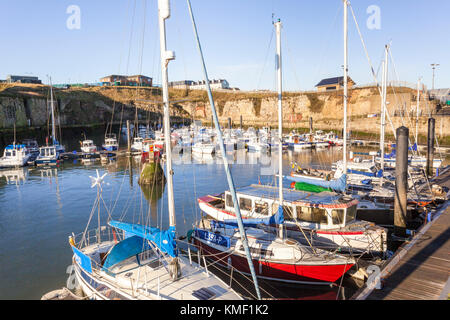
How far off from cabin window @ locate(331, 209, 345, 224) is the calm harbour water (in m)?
3.06

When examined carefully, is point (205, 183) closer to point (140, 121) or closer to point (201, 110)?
point (140, 121)

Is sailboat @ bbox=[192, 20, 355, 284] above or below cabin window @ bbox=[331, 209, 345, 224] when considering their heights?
below

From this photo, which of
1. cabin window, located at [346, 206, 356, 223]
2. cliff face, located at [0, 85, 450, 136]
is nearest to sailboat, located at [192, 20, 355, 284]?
cabin window, located at [346, 206, 356, 223]

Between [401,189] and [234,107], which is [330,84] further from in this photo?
[401,189]

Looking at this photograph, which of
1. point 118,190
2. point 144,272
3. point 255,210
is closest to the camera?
point 144,272

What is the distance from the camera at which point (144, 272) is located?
10969mm

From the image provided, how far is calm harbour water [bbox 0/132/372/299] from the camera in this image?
1526 centimetres

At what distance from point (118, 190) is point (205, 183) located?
30.6 ft

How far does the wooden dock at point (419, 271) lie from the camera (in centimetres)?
1029

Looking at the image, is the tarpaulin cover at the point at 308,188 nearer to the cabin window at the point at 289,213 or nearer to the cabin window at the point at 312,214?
the cabin window at the point at 289,213

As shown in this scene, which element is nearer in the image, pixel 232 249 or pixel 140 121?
pixel 232 249

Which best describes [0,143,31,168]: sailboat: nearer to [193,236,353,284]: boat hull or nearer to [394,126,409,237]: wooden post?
[193,236,353,284]: boat hull
